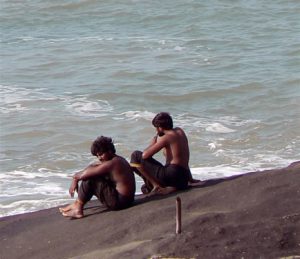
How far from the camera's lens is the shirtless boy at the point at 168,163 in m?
8.55

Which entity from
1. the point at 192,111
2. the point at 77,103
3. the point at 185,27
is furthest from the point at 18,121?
the point at 185,27

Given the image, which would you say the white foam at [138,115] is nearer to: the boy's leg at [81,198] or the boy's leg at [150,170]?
the boy's leg at [150,170]

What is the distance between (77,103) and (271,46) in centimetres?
718

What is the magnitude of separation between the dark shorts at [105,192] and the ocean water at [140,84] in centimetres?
291

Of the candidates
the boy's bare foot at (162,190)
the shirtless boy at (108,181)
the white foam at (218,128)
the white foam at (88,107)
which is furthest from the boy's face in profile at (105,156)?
the white foam at (88,107)

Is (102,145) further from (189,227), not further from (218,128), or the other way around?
(218,128)

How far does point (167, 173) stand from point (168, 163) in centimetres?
17

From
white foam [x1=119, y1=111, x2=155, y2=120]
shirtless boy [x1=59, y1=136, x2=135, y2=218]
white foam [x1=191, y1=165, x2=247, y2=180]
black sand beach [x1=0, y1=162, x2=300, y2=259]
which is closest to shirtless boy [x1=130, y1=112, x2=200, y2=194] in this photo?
black sand beach [x1=0, y1=162, x2=300, y2=259]

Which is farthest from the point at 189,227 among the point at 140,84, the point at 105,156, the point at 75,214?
the point at 140,84

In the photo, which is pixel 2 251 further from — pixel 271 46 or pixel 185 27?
pixel 185 27

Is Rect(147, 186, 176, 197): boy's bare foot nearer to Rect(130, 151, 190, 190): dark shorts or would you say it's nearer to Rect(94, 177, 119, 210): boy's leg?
Rect(130, 151, 190, 190): dark shorts

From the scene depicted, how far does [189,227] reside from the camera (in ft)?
21.8

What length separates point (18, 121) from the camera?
16.0m

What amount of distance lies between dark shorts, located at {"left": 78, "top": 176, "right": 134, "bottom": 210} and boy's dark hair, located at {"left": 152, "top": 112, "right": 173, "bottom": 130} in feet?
2.57
